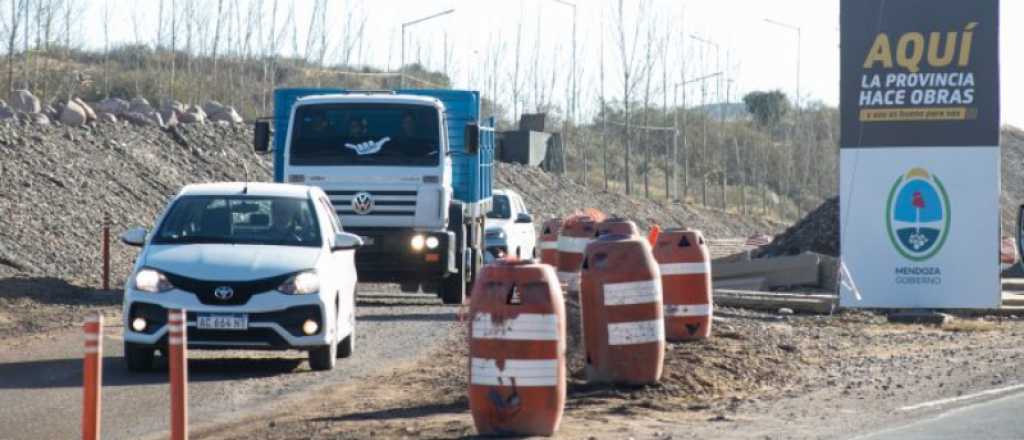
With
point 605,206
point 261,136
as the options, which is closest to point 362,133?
point 261,136

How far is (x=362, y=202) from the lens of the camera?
21484mm

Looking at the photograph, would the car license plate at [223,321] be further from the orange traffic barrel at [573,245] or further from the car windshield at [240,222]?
the orange traffic barrel at [573,245]

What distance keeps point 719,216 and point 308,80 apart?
17.3m

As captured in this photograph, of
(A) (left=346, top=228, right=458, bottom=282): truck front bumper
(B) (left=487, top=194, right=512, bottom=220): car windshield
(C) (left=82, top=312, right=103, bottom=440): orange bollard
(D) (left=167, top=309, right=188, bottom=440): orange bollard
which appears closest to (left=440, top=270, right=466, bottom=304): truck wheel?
(A) (left=346, top=228, right=458, bottom=282): truck front bumper

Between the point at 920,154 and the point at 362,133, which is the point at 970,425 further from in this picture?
the point at 362,133

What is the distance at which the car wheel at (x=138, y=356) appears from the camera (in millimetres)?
13742

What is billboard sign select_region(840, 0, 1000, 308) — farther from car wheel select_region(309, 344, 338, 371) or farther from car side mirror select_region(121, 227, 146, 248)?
car side mirror select_region(121, 227, 146, 248)

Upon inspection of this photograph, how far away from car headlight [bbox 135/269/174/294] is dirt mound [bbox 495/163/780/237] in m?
37.7

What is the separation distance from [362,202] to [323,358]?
23.8 ft

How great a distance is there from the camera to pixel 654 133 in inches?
2945

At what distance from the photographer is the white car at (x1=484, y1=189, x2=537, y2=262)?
29.1 meters

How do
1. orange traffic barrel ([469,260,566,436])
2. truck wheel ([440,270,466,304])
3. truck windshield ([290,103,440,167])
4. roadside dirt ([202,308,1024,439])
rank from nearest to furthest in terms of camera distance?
orange traffic barrel ([469,260,566,436])
roadside dirt ([202,308,1024,439])
truck windshield ([290,103,440,167])
truck wheel ([440,270,466,304])

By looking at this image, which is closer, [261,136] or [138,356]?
[138,356]

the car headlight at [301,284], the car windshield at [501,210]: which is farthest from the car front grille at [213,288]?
the car windshield at [501,210]
